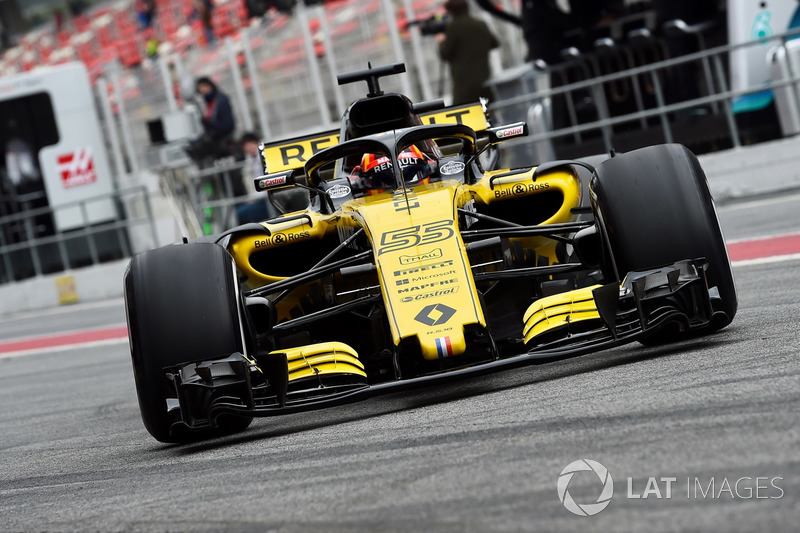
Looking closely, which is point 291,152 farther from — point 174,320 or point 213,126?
point 213,126

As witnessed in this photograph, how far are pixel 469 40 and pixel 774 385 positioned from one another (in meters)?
11.5

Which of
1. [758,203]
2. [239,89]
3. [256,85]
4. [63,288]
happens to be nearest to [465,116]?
[758,203]

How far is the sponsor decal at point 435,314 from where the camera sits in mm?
5461

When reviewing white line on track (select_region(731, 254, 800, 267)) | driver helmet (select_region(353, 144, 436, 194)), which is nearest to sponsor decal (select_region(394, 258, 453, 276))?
driver helmet (select_region(353, 144, 436, 194))

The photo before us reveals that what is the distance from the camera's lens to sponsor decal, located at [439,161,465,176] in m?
7.11

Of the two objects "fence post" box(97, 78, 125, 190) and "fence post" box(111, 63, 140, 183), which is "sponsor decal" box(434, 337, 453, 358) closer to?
"fence post" box(111, 63, 140, 183)

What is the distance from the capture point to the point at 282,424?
19.8 feet

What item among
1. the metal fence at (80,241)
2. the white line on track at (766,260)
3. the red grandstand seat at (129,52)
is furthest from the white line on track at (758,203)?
the red grandstand seat at (129,52)

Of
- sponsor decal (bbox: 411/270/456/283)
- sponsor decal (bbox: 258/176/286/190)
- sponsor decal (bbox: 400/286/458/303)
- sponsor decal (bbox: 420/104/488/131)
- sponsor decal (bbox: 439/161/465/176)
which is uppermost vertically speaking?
sponsor decal (bbox: 420/104/488/131)

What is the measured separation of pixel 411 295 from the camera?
220 inches

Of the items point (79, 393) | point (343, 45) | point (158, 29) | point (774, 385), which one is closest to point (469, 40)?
point (343, 45)

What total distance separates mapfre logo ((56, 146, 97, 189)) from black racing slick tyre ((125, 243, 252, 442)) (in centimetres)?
1729

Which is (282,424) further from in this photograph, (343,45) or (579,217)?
(343,45)

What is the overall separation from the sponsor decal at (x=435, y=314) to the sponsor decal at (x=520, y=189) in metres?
1.46
